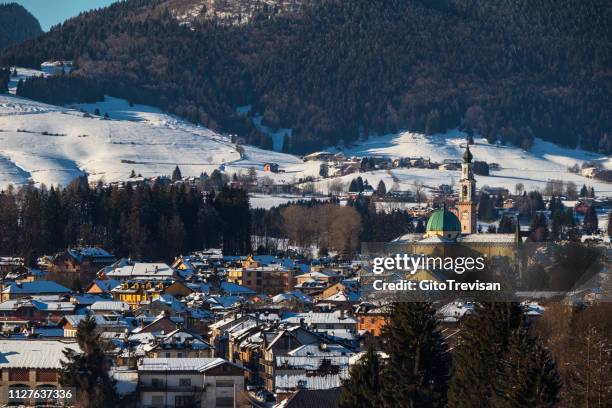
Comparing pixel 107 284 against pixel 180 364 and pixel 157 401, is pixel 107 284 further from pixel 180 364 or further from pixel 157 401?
pixel 157 401

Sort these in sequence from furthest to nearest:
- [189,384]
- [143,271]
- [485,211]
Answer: [485,211] < [143,271] < [189,384]

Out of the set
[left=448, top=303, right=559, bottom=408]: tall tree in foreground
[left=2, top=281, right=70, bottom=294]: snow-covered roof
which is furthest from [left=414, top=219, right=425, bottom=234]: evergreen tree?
[left=448, top=303, right=559, bottom=408]: tall tree in foreground

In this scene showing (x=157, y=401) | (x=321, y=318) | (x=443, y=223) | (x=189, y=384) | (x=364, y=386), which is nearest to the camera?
(x=364, y=386)

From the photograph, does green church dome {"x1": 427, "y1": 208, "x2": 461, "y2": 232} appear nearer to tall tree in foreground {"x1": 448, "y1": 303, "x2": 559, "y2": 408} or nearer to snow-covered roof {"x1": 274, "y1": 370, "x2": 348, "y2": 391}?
snow-covered roof {"x1": 274, "y1": 370, "x2": 348, "y2": 391}

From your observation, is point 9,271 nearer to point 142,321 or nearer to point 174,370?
point 142,321

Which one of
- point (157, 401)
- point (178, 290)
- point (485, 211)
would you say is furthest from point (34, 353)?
point (485, 211)

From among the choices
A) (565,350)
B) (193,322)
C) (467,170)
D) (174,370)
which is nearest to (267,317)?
(193,322)
